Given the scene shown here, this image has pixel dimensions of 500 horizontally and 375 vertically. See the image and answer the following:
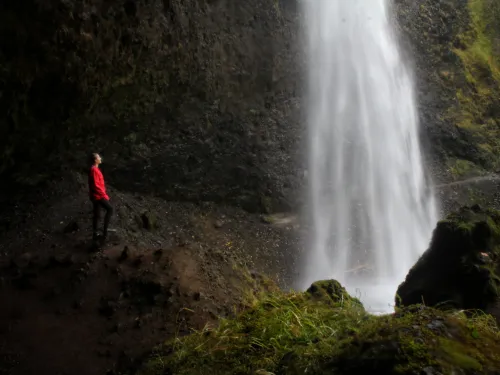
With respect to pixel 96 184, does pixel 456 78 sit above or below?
above

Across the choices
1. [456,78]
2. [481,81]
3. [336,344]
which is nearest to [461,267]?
[336,344]

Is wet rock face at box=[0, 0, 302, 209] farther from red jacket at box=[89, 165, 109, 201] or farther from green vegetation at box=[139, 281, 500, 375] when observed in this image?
green vegetation at box=[139, 281, 500, 375]

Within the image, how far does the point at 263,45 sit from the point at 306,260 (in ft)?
23.7

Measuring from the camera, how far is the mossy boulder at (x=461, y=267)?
5.66 m

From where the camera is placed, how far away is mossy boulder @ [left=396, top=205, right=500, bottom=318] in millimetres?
5664

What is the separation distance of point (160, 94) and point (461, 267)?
8.82m

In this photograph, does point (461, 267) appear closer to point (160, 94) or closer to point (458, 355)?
point (458, 355)

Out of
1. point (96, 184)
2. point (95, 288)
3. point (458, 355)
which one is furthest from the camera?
point (96, 184)

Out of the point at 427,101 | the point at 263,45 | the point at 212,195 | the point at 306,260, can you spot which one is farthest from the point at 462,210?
the point at 427,101

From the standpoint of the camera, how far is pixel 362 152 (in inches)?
642

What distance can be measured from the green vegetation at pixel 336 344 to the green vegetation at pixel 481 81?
57.9 ft

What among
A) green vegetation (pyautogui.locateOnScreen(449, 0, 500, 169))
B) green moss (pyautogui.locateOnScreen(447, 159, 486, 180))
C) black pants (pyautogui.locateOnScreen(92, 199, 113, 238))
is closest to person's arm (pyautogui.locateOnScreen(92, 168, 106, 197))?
black pants (pyautogui.locateOnScreen(92, 199, 113, 238))

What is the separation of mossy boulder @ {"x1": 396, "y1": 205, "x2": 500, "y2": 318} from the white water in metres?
5.73

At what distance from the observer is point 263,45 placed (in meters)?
15.1
